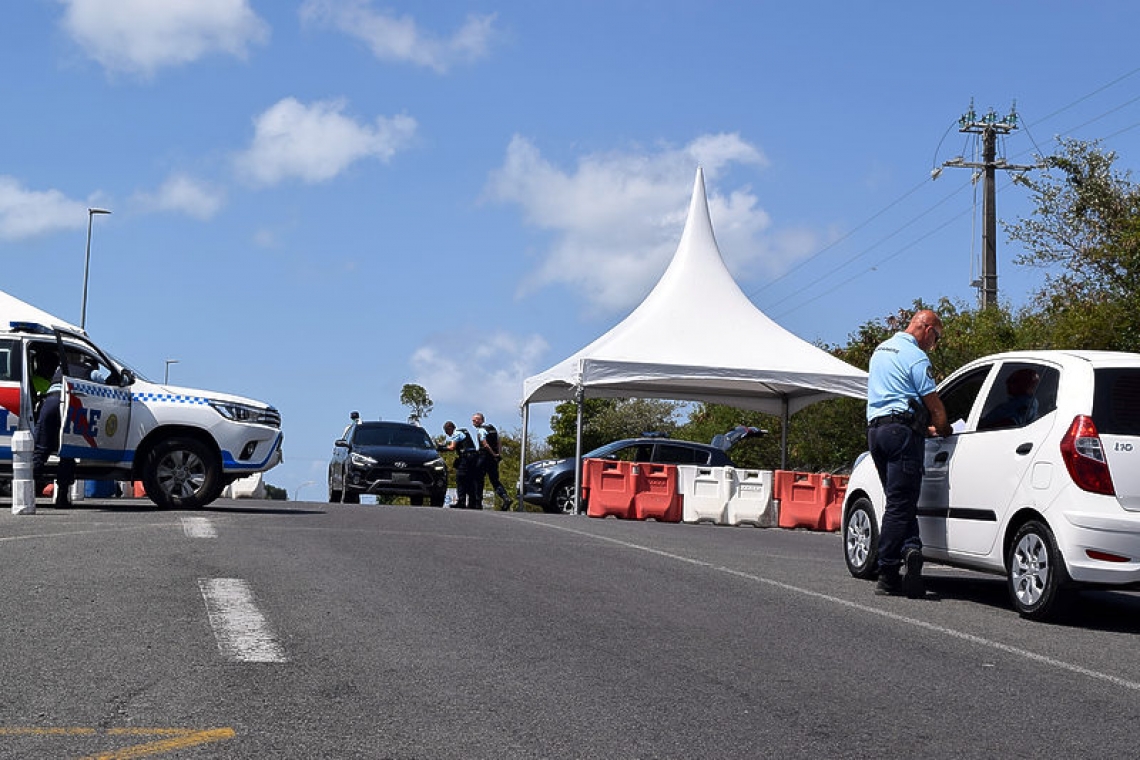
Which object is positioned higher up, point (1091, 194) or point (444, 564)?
point (1091, 194)

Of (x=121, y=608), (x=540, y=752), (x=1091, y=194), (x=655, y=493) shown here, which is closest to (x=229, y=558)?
(x=121, y=608)

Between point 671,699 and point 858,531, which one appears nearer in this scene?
point 671,699

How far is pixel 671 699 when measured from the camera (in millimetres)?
5676

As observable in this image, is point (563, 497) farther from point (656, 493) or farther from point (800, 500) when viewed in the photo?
point (800, 500)

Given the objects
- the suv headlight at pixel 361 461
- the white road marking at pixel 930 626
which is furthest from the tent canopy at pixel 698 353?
the white road marking at pixel 930 626

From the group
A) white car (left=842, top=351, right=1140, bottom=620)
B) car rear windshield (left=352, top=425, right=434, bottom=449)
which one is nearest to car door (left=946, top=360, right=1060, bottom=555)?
A: white car (left=842, top=351, right=1140, bottom=620)

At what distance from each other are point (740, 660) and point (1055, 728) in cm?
156

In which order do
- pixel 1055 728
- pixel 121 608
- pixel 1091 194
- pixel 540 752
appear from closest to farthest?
pixel 540 752, pixel 1055 728, pixel 121 608, pixel 1091 194

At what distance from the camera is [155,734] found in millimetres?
4773

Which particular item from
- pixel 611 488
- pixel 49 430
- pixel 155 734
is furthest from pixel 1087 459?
pixel 611 488

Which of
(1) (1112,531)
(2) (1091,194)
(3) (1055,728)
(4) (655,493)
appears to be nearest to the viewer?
(3) (1055,728)

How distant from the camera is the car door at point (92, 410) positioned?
15555 millimetres

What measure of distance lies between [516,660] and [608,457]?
18.9 m

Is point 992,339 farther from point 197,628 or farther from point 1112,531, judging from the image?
point 197,628
